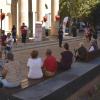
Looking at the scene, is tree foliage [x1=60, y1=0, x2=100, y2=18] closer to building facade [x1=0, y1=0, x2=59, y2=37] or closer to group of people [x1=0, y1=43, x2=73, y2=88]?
building facade [x1=0, y1=0, x2=59, y2=37]

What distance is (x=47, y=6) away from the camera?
54531 millimetres

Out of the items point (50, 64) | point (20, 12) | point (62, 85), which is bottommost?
point (62, 85)

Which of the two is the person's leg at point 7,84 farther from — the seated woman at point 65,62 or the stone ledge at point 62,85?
the seated woman at point 65,62

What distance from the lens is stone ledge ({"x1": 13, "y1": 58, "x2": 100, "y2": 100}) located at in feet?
32.7

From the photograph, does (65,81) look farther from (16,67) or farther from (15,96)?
(15,96)

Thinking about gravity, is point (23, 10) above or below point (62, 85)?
above

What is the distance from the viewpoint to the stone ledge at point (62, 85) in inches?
393

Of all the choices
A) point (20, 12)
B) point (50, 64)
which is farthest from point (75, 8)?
point (50, 64)

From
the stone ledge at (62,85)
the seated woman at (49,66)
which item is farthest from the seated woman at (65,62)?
the seated woman at (49,66)

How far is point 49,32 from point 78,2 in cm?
1034

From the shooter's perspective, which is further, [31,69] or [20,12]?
[20,12]

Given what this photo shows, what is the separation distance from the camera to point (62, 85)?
11.5 metres

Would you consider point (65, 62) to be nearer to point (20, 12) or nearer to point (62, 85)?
point (62, 85)

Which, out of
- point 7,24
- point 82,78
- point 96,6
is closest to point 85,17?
point 96,6
